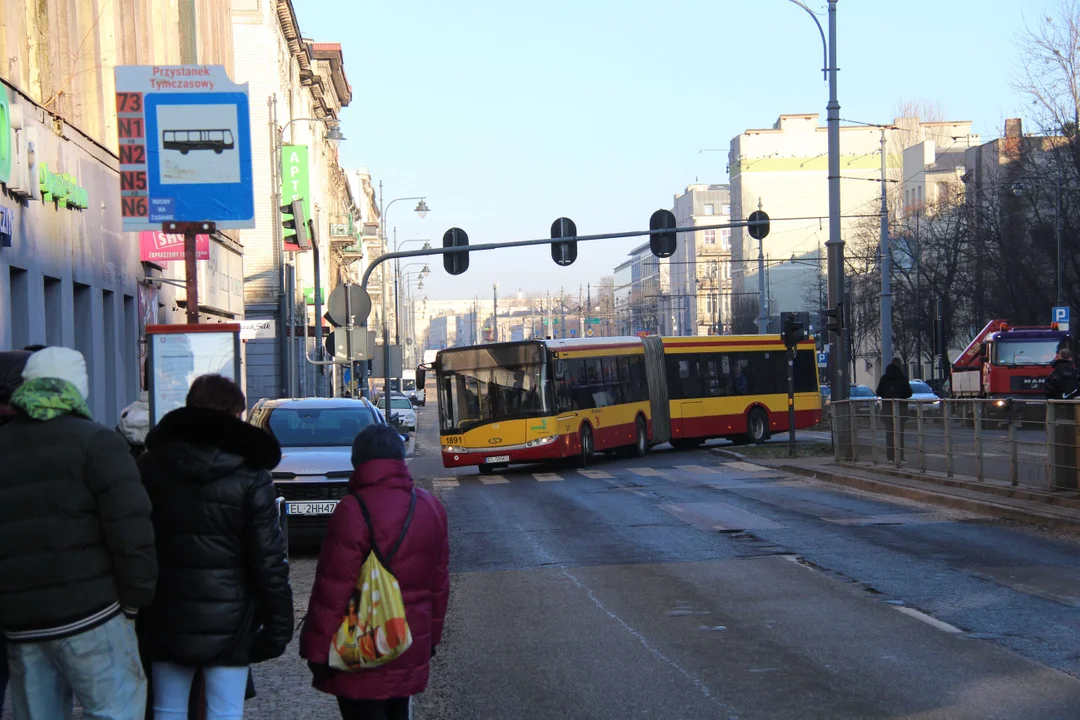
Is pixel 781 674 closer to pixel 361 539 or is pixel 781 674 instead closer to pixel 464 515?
pixel 361 539

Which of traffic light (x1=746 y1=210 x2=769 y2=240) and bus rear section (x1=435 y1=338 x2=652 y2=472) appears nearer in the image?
bus rear section (x1=435 y1=338 x2=652 y2=472)

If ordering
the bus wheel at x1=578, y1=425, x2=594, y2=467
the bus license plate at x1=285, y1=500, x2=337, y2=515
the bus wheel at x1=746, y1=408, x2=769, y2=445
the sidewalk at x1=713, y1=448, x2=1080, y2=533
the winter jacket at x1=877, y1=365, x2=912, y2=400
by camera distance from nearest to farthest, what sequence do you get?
the bus license plate at x1=285, y1=500, x2=337, y2=515
the sidewalk at x1=713, y1=448, x2=1080, y2=533
the winter jacket at x1=877, y1=365, x2=912, y2=400
the bus wheel at x1=578, y1=425, x2=594, y2=467
the bus wheel at x1=746, y1=408, x2=769, y2=445

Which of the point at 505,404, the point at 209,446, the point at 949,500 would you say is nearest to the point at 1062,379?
the point at 505,404

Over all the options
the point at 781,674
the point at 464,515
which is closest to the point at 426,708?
the point at 781,674

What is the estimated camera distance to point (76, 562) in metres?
4.61

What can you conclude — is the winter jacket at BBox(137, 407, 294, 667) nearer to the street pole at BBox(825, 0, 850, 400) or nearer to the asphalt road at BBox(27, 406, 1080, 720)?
the asphalt road at BBox(27, 406, 1080, 720)

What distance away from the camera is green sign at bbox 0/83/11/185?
1683 cm

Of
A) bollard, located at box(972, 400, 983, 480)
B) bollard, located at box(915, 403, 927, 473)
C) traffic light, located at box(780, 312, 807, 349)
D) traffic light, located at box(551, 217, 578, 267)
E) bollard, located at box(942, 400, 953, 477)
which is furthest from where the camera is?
traffic light, located at box(551, 217, 578, 267)

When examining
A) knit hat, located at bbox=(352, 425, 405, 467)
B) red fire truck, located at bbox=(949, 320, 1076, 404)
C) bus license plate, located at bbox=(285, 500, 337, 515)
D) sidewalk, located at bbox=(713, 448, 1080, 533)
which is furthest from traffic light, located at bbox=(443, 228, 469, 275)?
knit hat, located at bbox=(352, 425, 405, 467)

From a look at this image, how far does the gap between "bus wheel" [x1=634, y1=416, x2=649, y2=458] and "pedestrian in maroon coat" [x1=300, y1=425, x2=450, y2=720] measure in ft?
94.0

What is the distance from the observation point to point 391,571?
191 inches

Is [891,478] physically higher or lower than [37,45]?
lower

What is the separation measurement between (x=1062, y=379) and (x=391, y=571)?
26552mm

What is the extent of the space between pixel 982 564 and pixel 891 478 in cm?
979
